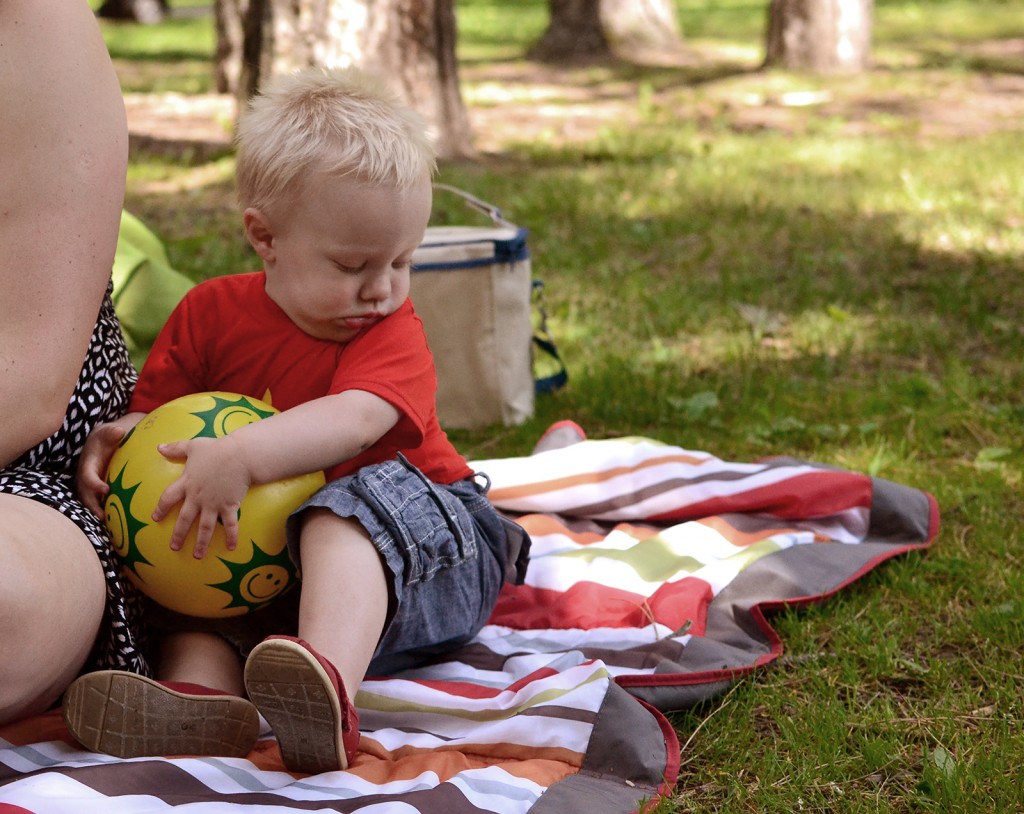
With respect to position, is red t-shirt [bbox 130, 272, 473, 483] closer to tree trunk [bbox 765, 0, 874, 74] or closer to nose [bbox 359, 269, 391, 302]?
nose [bbox 359, 269, 391, 302]

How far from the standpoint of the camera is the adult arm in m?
1.91

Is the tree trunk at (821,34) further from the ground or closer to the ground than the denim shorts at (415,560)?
further from the ground

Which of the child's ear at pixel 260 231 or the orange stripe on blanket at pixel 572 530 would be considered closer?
the child's ear at pixel 260 231

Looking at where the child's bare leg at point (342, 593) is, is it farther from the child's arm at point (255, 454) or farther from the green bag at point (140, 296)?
the green bag at point (140, 296)

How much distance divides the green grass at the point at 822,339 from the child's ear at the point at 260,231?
121cm

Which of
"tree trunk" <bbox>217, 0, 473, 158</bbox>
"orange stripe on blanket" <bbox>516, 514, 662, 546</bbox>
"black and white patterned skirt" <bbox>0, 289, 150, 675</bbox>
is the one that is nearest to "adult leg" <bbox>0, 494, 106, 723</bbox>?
"black and white patterned skirt" <bbox>0, 289, 150, 675</bbox>

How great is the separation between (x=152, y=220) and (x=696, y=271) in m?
2.67

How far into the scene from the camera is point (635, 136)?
26.5 feet

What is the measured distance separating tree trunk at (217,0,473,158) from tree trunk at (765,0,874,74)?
4.82 meters

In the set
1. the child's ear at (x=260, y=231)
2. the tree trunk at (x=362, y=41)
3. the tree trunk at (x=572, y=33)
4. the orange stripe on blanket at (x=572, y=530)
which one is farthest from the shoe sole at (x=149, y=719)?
the tree trunk at (x=572, y=33)

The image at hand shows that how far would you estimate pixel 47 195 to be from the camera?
6.34 ft

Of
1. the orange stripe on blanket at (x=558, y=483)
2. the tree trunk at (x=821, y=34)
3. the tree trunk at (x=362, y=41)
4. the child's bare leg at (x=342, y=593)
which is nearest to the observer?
the child's bare leg at (x=342, y=593)

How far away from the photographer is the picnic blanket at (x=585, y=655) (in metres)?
1.94

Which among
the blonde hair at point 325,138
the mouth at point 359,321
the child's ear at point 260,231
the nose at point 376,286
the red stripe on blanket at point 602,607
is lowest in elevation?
the red stripe on blanket at point 602,607
